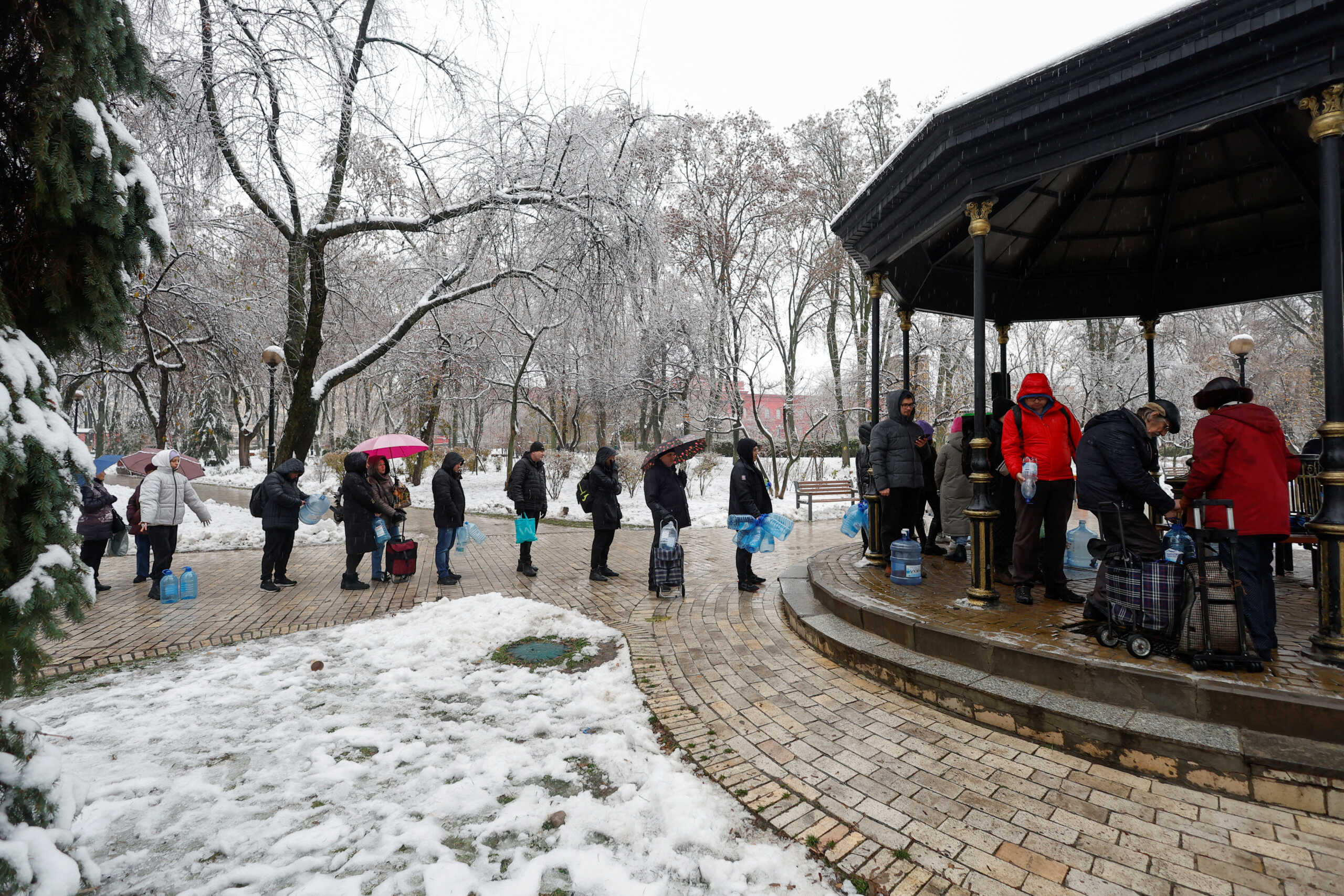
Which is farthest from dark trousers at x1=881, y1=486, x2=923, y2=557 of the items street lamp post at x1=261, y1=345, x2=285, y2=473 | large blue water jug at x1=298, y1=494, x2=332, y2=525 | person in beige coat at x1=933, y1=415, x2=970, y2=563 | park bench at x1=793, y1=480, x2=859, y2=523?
street lamp post at x1=261, y1=345, x2=285, y2=473

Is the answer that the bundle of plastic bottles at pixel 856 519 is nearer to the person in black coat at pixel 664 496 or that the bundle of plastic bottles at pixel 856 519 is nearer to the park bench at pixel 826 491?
the person in black coat at pixel 664 496

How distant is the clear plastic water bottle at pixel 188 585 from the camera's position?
22.6ft

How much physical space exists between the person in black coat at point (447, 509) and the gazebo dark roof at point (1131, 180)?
5876mm

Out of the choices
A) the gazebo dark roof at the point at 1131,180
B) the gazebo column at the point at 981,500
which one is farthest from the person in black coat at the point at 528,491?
the gazebo column at the point at 981,500

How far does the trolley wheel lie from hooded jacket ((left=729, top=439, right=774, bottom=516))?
11.4ft

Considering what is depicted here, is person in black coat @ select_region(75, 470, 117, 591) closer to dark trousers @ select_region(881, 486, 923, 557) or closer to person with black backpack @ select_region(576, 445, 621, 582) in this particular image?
person with black backpack @ select_region(576, 445, 621, 582)

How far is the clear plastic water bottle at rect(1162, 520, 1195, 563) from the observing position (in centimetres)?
343

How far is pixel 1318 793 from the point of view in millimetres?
2514

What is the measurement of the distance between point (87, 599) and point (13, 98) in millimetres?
1813

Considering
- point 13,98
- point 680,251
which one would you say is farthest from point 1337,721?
point 680,251

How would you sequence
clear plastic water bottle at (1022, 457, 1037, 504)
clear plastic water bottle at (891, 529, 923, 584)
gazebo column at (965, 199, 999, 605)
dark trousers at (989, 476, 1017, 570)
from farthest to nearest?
dark trousers at (989, 476, 1017, 570)
clear plastic water bottle at (891, 529, 923, 584)
gazebo column at (965, 199, 999, 605)
clear plastic water bottle at (1022, 457, 1037, 504)

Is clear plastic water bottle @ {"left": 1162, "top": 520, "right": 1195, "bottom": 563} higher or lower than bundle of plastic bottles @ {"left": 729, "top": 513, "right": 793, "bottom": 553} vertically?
higher

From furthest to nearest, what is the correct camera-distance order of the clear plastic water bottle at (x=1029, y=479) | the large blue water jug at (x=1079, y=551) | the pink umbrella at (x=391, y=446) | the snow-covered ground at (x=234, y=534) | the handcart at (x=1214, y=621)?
the snow-covered ground at (x=234, y=534) → the pink umbrella at (x=391, y=446) → the large blue water jug at (x=1079, y=551) → the clear plastic water bottle at (x=1029, y=479) → the handcart at (x=1214, y=621)

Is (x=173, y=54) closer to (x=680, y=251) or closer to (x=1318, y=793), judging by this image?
(x=1318, y=793)
